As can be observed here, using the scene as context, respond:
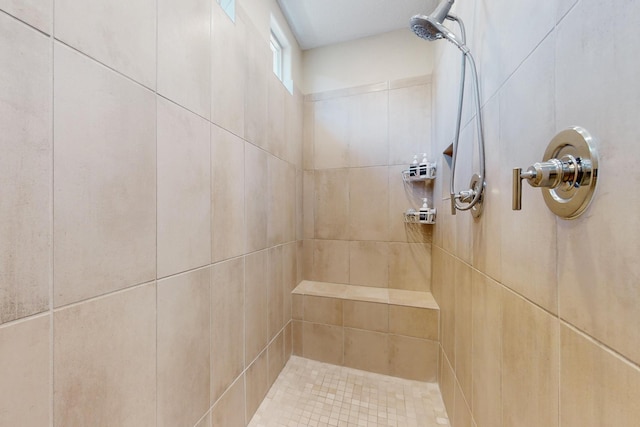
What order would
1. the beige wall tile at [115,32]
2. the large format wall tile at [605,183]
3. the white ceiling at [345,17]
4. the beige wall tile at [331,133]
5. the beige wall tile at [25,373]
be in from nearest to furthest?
the large format wall tile at [605,183] < the beige wall tile at [25,373] < the beige wall tile at [115,32] < the white ceiling at [345,17] < the beige wall tile at [331,133]

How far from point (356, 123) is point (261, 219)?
120 cm

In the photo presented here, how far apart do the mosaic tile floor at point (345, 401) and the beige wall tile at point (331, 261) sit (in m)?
0.68

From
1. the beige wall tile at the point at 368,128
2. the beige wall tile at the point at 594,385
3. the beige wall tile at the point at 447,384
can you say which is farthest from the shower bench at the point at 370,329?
the beige wall tile at the point at 594,385

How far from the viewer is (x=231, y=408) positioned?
3.83 feet

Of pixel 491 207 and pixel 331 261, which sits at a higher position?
pixel 491 207

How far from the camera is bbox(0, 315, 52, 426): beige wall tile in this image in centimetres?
48

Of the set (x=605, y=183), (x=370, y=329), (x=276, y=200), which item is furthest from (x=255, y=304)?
(x=605, y=183)

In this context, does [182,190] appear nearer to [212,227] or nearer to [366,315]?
[212,227]

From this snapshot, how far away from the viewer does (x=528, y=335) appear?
0.63 meters

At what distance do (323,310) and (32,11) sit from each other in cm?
190

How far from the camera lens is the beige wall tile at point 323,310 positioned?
1854mm

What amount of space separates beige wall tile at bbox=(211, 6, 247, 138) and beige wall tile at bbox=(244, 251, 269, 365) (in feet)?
2.32

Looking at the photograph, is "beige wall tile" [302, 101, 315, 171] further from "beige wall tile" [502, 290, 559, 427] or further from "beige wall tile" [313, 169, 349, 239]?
"beige wall tile" [502, 290, 559, 427]

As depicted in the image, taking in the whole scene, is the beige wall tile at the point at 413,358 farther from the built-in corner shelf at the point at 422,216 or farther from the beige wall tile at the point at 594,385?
the beige wall tile at the point at 594,385
